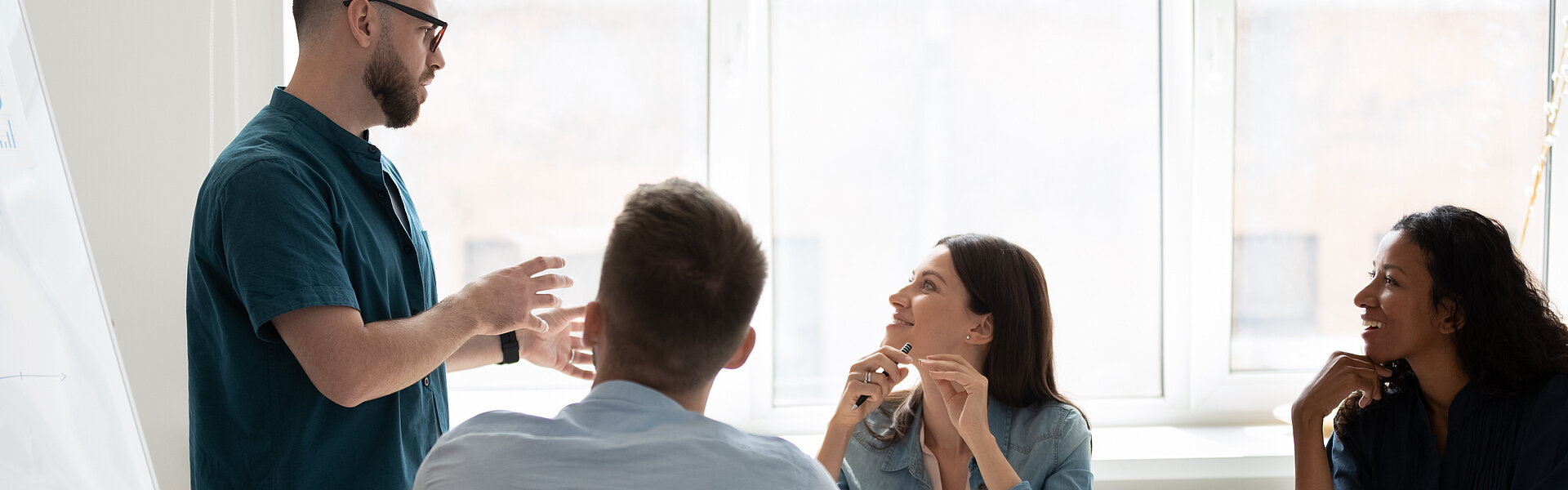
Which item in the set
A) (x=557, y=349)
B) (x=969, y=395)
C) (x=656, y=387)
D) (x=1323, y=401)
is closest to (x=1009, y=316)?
(x=969, y=395)

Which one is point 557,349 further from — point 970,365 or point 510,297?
point 970,365

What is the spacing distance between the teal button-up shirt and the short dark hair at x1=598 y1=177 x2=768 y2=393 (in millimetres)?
498

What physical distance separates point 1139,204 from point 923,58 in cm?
73

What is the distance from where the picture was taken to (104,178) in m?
2.07

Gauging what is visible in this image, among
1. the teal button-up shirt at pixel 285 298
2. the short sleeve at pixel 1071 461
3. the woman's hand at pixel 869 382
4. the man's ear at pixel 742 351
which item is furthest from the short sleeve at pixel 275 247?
the short sleeve at pixel 1071 461

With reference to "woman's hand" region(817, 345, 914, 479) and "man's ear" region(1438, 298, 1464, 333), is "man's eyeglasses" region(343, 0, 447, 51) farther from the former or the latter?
"man's ear" region(1438, 298, 1464, 333)

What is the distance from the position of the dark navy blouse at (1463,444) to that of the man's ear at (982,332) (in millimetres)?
671

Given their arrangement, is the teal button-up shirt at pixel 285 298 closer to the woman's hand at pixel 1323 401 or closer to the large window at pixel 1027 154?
the large window at pixel 1027 154

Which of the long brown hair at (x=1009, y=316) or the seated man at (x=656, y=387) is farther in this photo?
the long brown hair at (x=1009, y=316)

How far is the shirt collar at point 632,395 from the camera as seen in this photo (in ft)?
2.84

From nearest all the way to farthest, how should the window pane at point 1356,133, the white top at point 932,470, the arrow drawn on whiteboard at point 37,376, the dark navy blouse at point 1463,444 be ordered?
1. the arrow drawn on whiteboard at point 37,376
2. the dark navy blouse at point 1463,444
3. the white top at point 932,470
4. the window pane at point 1356,133

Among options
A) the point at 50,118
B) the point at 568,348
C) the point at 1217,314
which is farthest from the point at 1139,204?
the point at 50,118

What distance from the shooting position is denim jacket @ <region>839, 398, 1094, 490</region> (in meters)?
1.67

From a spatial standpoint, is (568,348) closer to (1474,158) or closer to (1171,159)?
(1171,159)
